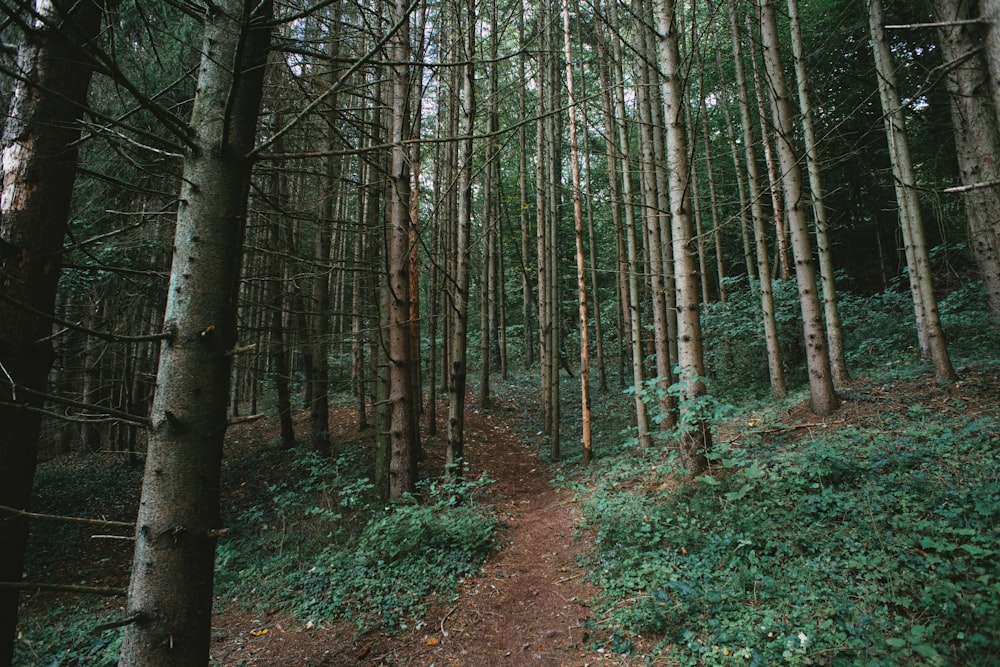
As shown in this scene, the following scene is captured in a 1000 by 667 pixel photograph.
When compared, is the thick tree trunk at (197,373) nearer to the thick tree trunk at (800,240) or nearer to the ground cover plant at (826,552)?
the ground cover plant at (826,552)

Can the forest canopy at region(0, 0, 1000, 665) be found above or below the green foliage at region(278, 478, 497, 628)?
above

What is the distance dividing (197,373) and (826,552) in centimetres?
463

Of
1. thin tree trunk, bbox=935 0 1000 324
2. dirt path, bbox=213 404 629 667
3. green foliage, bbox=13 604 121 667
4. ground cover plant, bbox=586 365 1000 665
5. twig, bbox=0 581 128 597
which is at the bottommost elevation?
Result: green foliage, bbox=13 604 121 667

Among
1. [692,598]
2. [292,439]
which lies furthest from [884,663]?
[292,439]

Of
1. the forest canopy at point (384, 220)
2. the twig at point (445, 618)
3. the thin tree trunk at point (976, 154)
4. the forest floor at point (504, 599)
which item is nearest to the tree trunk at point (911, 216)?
the forest canopy at point (384, 220)

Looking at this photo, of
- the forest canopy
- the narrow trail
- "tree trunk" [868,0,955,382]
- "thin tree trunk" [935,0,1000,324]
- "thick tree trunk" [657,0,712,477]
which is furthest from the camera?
"tree trunk" [868,0,955,382]

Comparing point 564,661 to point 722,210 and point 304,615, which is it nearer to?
point 304,615

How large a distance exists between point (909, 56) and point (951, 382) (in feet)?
35.1

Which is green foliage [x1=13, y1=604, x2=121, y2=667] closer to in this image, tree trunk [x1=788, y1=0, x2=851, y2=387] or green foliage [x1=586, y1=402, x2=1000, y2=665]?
green foliage [x1=586, y1=402, x2=1000, y2=665]

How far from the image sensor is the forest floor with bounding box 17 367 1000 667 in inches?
153

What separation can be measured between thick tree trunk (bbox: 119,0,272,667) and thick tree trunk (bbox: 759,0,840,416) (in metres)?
7.75

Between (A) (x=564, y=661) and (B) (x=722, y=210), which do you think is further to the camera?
(B) (x=722, y=210)

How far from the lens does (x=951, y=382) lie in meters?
7.13

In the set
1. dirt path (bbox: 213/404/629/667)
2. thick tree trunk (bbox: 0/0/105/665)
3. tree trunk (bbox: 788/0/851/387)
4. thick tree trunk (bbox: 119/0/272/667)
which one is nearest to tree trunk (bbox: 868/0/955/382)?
tree trunk (bbox: 788/0/851/387)
